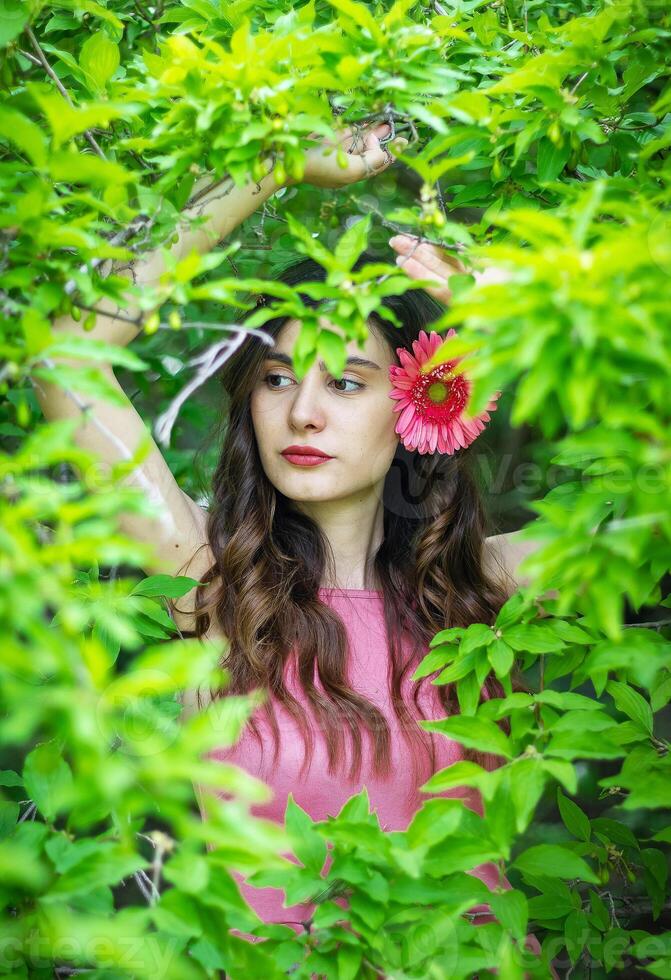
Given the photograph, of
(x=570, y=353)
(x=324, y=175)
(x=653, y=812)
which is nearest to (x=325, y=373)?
(x=324, y=175)

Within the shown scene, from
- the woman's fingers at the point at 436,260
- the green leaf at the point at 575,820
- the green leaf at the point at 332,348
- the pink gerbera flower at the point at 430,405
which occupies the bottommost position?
the green leaf at the point at 575,820

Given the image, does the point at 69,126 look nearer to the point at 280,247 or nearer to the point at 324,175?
the point at 324,175

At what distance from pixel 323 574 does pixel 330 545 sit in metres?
0.07

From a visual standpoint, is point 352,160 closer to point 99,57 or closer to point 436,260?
point 436,260

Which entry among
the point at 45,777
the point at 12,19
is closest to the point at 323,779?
the point at 45,777

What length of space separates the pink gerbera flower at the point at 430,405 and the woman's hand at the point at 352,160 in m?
0.34

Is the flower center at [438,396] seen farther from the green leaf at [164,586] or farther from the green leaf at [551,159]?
the green leaf at [164,586]

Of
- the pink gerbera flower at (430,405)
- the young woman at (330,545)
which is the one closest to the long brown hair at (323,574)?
the young woman at (330,545)

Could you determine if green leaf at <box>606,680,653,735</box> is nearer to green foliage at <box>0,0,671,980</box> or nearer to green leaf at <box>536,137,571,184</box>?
green foliage at <box>0,0,671,980</box>

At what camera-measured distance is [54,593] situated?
77 centimetres

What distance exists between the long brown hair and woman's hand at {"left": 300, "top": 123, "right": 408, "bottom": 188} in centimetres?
31

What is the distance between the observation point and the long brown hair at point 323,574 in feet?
6.15

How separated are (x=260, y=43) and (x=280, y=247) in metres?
1.06

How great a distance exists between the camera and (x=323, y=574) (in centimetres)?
208
